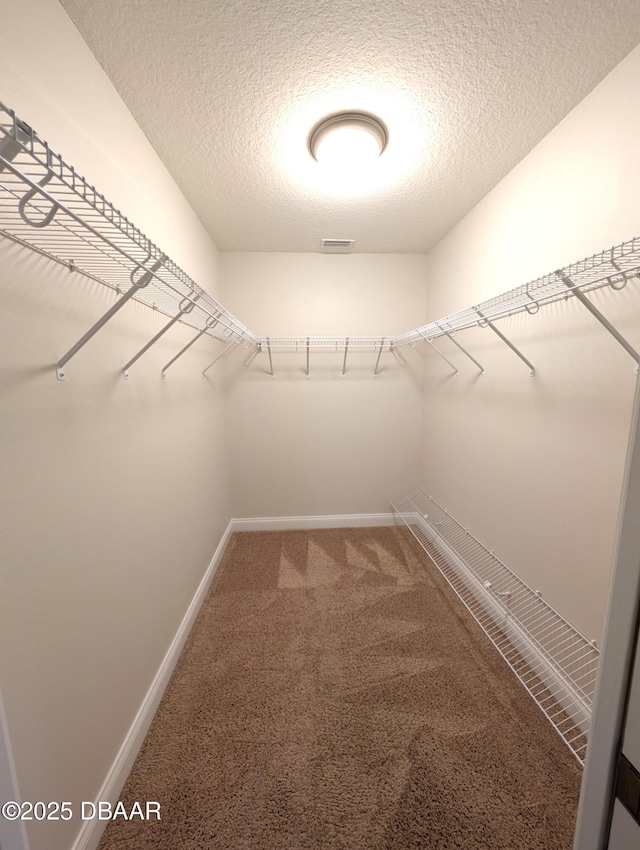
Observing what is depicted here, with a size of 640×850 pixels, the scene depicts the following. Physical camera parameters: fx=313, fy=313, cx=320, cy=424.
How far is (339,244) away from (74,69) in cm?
175

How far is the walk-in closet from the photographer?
0.77 m

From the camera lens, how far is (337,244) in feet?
7.88

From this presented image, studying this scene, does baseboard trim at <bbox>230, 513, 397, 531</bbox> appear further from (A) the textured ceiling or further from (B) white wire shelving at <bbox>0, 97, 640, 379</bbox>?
(A) the textured ceiling

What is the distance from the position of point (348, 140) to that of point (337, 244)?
1.10 metres

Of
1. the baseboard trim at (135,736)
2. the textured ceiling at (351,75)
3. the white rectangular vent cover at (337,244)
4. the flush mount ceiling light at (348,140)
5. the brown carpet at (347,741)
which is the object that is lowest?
the brown carpet at (347,741)

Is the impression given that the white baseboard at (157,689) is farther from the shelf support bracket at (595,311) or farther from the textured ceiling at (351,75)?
the textured ceiling at (351,75)

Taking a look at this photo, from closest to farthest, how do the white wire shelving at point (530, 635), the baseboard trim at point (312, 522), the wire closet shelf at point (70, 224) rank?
the wire closet shelf at point (70, 224), the white wire shelving at point (530, 635), the baseboard trim at point (312, 522)

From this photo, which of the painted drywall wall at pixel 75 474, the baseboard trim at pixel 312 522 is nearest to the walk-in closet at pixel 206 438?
the painted drywall wall at pixel 75 474

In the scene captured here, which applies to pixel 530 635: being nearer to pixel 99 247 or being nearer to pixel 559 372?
pixel 559 372

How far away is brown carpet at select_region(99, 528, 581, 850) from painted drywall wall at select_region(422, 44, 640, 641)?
1.76 ft

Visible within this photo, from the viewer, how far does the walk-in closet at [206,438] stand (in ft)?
2.52

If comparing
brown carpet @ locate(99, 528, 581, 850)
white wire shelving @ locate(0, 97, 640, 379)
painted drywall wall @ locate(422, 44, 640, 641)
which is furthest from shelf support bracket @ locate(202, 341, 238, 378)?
painted drywall wall @ locate(422, 44, 640, 641)

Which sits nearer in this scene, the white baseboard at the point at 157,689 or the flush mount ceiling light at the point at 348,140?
the white baseboard at the point at 157,689

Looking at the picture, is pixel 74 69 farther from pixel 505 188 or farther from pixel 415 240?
pixel 415 240
